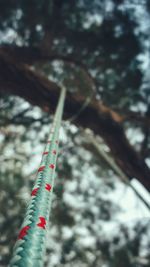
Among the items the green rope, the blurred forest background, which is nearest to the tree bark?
the blurred forest background

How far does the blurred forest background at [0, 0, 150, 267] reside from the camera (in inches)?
103

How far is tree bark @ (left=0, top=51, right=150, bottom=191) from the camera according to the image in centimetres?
249

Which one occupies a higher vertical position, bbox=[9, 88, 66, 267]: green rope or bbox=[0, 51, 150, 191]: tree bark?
bbox=[0, 51, 150, 191]: tree bark

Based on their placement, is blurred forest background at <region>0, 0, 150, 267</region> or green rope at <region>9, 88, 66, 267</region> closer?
green rope at <region>9, 88, 66, 267</region>

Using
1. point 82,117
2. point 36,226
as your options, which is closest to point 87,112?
point 82,117

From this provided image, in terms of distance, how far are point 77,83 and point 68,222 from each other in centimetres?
161

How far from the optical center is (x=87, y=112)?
2592mm

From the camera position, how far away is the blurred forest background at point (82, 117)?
2.62 metres

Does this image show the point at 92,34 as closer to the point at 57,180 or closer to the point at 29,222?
the point at 57,180

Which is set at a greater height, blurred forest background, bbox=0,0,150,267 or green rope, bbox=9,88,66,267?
blurred forest background, bbox=0,0,150,267

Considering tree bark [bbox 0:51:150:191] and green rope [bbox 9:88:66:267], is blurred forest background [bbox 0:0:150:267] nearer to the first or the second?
tree bark [bbox 0:51:150:191]

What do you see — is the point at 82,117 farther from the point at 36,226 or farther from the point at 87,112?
the point at 36,226

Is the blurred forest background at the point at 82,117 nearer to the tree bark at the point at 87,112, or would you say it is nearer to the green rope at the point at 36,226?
the tree bark at the point at 87,112

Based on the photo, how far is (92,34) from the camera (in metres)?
3.38
